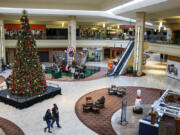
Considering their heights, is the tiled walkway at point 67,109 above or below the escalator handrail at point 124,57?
below

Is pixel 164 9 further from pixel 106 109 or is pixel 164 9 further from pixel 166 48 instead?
pixel 106 109

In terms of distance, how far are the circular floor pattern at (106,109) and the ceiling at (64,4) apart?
33.2ft

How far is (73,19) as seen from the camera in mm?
28312

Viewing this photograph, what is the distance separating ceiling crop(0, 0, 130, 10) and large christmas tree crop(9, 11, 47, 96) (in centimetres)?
1100

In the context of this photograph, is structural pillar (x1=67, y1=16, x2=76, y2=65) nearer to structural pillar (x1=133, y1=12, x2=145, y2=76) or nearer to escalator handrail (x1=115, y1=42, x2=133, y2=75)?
escalator handrail (x1=115, y1=42, x2=133, y2=75)

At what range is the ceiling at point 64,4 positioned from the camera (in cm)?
2285

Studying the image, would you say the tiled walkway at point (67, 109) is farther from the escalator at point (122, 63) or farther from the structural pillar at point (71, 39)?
the structural pillar at point (71, 39)

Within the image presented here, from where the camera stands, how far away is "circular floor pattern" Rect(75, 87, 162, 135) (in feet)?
33.4

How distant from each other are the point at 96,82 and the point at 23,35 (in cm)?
942

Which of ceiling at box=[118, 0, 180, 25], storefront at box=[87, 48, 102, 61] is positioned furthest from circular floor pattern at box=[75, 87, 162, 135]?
storefront at box=[87, 48, 102, 61]

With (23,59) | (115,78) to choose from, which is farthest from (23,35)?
(115,78)

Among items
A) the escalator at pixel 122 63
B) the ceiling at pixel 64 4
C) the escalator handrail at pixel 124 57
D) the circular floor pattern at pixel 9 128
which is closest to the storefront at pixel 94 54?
the escalator handrail at pixel 124 57

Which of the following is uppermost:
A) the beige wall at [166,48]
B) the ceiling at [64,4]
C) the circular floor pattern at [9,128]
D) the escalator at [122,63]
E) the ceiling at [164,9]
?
the ceiling at [64,4]

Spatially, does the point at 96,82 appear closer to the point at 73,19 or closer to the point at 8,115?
the point at 8,115
